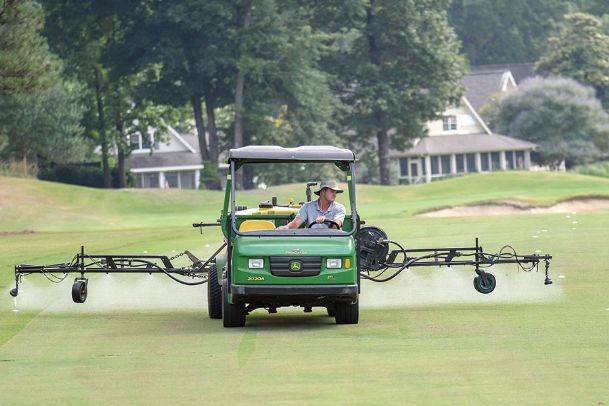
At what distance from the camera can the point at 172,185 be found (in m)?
112

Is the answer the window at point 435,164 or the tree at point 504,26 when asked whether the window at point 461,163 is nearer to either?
the window at point 435,164

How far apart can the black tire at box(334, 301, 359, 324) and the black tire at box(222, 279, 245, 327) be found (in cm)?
114

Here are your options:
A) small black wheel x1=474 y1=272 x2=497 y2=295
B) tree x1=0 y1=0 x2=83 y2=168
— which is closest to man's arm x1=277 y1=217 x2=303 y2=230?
small black wheel x1=474 y1=272 x2=497 y2=295

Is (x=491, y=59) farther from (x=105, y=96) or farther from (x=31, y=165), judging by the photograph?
(x=31, y=165)

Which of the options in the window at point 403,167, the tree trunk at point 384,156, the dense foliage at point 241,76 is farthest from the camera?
the window at point 403,167

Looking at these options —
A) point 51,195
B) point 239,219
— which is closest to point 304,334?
point 239,219

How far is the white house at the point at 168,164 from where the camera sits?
111 m

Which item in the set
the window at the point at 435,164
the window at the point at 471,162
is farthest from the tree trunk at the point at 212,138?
the window at the point at 471,162

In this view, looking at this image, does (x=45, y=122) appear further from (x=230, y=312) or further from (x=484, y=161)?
(x=230, y=312)

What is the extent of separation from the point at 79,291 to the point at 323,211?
412cm

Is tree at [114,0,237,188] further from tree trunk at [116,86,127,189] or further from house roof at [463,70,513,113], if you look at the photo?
house roof at [463,70,513,113]

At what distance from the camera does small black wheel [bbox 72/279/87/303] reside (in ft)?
72.6

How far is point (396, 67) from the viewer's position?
3607 inches

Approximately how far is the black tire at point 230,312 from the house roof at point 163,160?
299 feet
